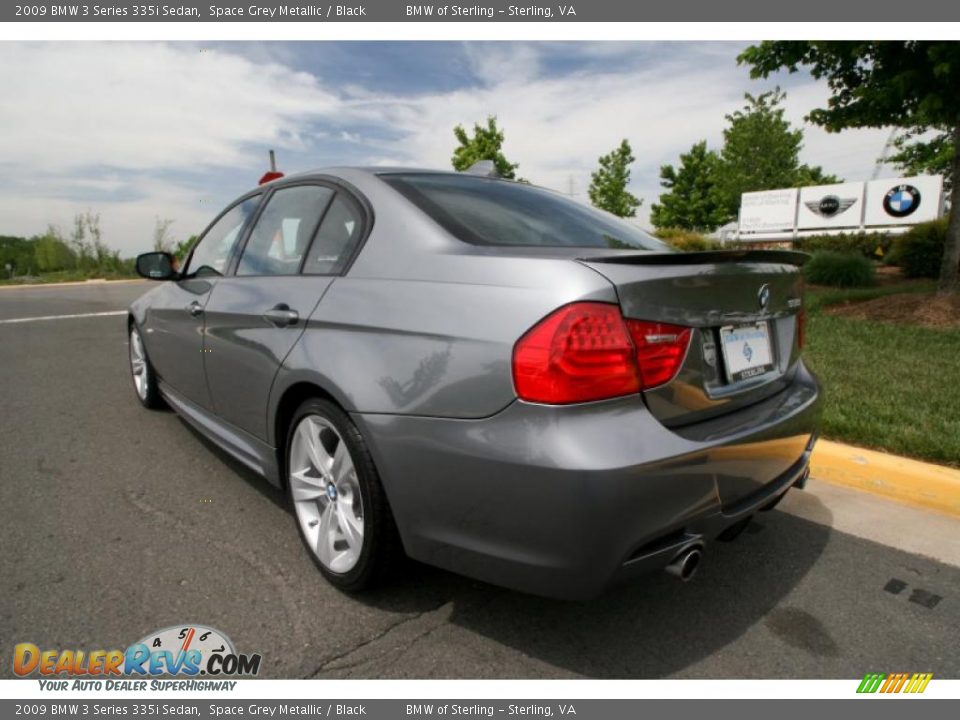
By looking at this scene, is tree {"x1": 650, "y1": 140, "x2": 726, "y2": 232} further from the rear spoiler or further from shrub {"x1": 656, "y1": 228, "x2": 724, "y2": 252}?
the rear spoiler

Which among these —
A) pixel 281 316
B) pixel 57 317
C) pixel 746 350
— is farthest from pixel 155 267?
pixel 57 317

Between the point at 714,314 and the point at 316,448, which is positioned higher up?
the point at 714,314

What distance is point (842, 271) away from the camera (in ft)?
35.4

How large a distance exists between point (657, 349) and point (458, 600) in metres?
1.16

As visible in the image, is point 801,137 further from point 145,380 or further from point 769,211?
point 145,380

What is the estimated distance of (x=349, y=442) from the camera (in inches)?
80.1

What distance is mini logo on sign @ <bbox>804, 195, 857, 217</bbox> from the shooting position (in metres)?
22.6

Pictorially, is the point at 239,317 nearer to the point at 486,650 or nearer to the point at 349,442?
the point at 349,442

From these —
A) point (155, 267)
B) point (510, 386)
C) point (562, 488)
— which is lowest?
point (562, 488)

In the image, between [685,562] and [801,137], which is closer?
[685,562]

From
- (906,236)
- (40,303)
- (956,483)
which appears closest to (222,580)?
(956,483)

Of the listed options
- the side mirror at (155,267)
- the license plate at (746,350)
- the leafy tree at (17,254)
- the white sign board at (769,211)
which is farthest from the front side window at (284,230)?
the leafy tree at (17,254)

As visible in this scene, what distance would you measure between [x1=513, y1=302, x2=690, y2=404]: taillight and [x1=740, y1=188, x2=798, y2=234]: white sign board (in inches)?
1050
